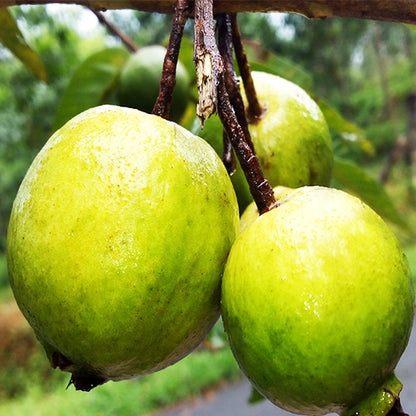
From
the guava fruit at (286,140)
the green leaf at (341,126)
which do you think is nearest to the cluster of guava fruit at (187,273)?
the guava fruit at (286,140)

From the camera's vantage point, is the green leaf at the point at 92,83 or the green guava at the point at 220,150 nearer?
the green guava at the point at 220,150

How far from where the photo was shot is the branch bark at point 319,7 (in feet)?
2.81

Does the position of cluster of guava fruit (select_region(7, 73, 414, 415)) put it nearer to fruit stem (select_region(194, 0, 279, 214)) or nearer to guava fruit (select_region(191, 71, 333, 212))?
fruit stem (select_region(194, 0, 279, 214))

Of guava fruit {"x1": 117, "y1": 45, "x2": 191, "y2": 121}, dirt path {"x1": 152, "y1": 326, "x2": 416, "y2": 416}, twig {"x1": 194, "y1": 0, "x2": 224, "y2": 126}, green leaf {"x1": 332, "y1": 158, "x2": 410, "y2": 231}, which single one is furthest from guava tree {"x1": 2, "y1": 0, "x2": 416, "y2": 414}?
dirt path {"x1": 152, "y1": 326, "x2": 416, "y2": 416}

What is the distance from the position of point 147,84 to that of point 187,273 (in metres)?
1.30

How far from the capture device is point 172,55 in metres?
0.92

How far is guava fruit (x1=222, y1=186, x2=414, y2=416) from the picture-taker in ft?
2.38

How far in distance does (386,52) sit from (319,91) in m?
→ 9.72

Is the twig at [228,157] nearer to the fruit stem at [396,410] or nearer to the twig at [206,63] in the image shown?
the twig at [206,63]

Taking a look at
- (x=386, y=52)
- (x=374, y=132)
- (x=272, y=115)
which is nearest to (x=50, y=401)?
(x=272, y=115)

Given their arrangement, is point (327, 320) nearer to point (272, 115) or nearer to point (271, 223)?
point (271, 223)

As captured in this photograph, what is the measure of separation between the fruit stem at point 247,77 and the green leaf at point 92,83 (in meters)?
0.94

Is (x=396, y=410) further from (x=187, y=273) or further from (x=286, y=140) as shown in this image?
(x=286, y=140)

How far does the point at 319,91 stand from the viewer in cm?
1678
